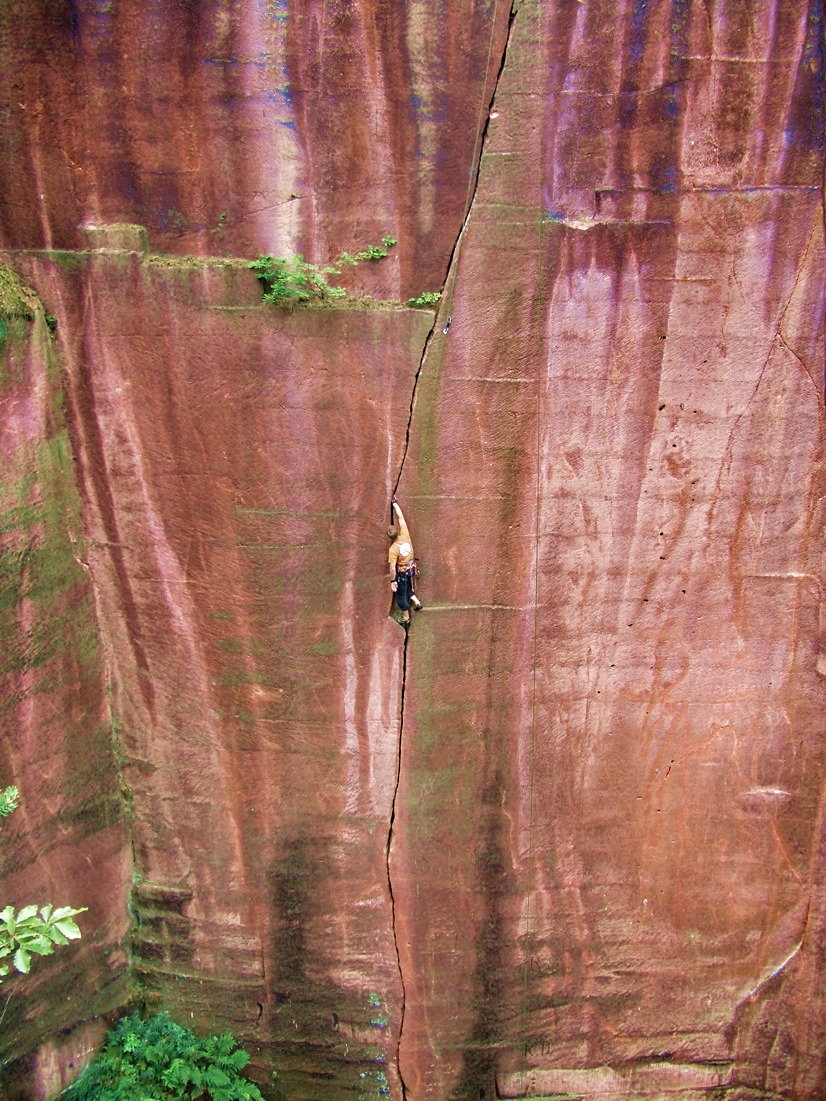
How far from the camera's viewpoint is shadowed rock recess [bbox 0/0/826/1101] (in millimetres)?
3947

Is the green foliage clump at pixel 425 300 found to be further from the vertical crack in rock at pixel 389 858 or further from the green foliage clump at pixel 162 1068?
the green foliage clump at pixel 162 1068

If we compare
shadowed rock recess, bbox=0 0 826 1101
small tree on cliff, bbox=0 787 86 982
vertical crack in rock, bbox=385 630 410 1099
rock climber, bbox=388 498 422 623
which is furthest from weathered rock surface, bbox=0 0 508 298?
small tree on cliff, bbox=0 787 86 982

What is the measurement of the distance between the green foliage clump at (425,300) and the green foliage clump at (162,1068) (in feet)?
15.5

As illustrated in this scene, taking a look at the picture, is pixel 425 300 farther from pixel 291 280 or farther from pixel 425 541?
pixel 425 541

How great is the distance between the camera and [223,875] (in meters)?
4.78

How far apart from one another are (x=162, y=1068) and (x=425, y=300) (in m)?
4.94

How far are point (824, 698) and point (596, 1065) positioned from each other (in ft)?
9.56

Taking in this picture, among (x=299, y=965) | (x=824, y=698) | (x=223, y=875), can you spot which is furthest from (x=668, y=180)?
(x=299, y=965)

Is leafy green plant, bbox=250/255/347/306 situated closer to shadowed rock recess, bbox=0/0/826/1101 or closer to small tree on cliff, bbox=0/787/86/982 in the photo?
shadowed rock recess, bbox=0/0/826/1101

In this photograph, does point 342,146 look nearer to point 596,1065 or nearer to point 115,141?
point 115,141

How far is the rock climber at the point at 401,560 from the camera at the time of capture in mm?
4348

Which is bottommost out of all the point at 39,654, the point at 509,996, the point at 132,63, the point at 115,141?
the point at 509,996

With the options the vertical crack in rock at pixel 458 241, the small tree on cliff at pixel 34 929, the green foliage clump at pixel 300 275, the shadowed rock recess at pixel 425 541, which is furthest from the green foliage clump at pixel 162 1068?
the green foliage clump at pixel 300 275

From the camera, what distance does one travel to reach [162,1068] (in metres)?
4.61
